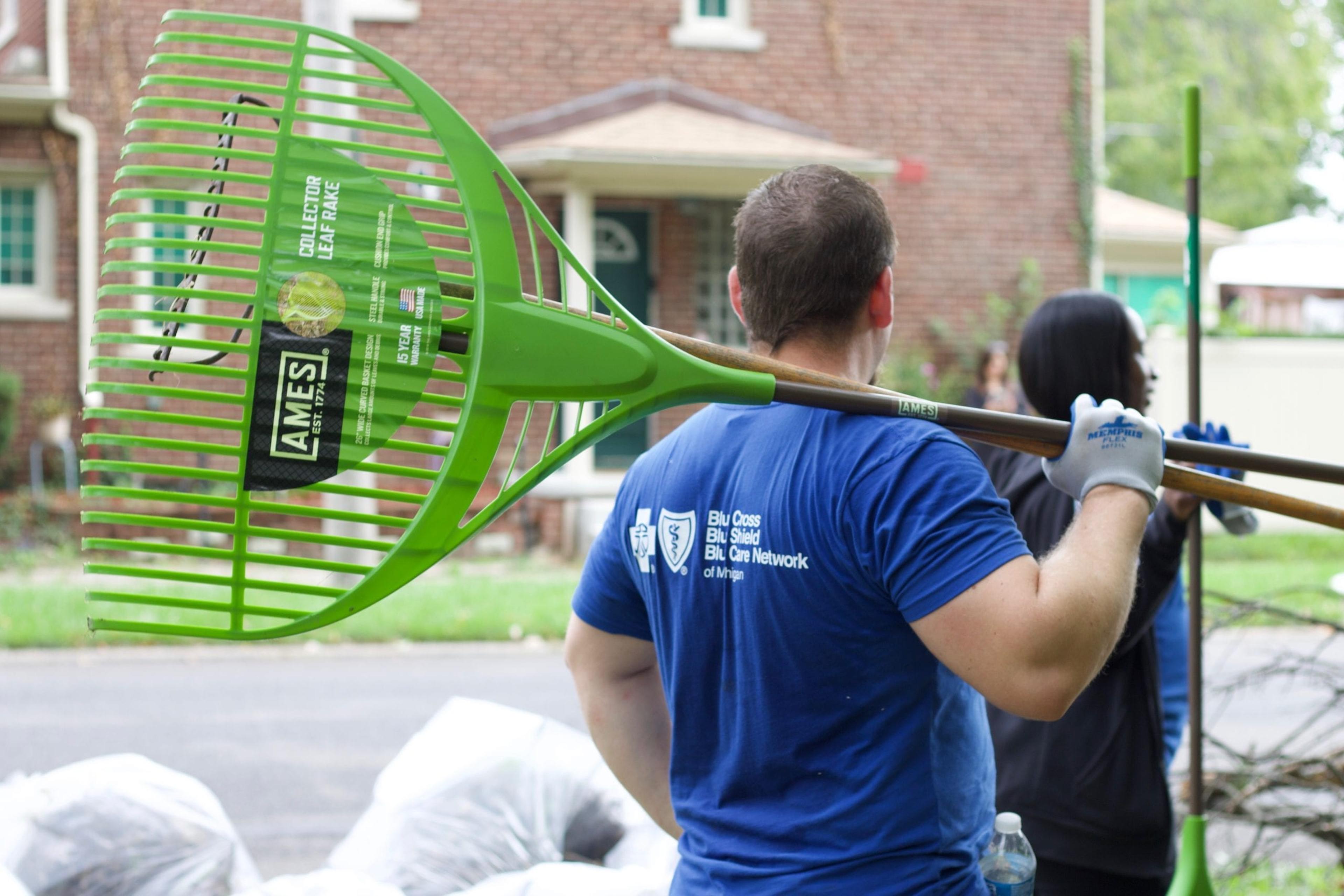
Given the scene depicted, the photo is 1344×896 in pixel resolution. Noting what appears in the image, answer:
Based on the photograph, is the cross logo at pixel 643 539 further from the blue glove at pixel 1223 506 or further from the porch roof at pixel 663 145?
the porch roof at pixel 663 145

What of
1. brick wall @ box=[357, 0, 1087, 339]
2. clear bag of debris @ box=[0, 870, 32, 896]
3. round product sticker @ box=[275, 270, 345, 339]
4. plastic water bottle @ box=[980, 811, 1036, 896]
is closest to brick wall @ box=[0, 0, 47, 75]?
brick wall @ box=[357, 0, 1087, 339]

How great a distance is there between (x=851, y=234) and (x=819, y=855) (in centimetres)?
82

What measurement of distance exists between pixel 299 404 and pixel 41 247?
1300 centimetres

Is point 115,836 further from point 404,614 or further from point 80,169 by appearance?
point 80,169

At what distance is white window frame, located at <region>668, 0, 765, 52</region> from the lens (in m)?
13.9

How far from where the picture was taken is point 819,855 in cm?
175

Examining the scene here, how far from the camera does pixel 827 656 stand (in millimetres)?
1770

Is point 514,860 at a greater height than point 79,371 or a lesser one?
lesser

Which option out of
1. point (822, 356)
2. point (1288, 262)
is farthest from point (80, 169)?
point (822, 356)

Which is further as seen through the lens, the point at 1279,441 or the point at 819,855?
the point at 1279,441

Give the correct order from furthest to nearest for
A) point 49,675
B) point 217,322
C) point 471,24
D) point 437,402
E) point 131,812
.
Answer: point 471,24 < point 49,675 < point 131,812 < point 437,402 < point 217,322

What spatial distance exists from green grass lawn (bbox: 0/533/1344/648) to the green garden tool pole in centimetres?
499

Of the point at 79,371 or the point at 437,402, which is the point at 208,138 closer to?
the point at 79,371

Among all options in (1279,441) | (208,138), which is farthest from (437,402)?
(1279,441)
